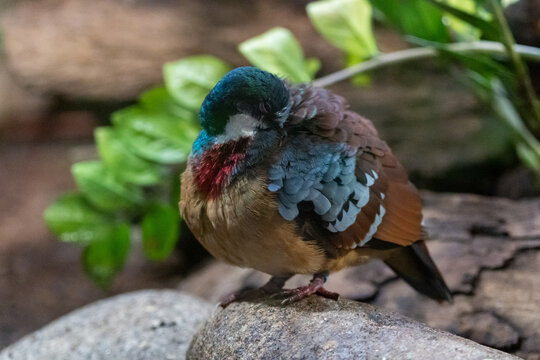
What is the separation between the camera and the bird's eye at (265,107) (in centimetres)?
154

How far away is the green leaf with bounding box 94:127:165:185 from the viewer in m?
2.60

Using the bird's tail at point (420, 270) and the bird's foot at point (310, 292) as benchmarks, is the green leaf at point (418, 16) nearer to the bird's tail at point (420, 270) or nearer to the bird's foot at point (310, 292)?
the bird's tail at point (420, 270)

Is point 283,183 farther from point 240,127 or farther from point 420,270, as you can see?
point 420,270

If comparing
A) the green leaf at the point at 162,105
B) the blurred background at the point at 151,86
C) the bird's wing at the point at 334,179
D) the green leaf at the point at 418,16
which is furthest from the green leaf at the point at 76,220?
the green leaf at the point at 418,16

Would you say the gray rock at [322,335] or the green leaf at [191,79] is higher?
the green leaf at [191,79]

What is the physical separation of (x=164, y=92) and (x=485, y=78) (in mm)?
1456

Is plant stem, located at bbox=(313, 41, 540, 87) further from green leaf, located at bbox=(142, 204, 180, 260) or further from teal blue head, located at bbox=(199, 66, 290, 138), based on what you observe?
teal blue head, located at bbox=(199, 66, 290, 138)

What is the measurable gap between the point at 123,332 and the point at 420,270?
3.76 ft

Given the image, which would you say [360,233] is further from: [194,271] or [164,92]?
[194,271]

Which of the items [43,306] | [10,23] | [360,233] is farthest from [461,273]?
[10,23]

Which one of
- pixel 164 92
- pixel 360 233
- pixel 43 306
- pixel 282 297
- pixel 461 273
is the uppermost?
pixel 164 92

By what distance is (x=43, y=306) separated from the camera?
3621 mm

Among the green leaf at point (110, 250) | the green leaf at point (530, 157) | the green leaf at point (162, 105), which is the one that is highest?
the green leaf at point (162, 105)

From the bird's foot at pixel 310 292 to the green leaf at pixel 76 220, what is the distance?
1304 millimetres
